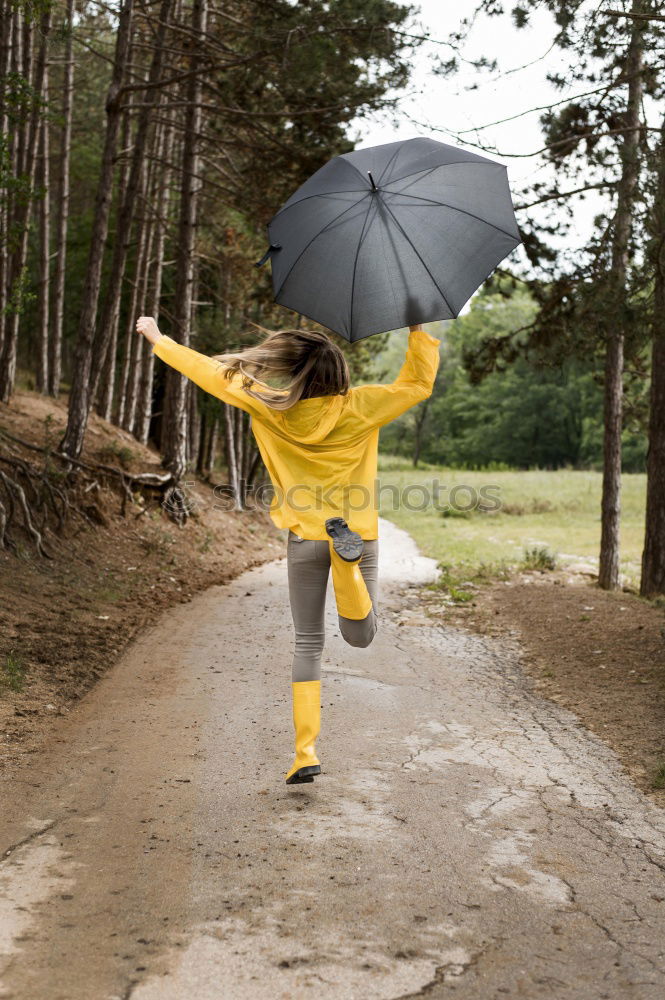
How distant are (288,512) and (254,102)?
34.2 ft

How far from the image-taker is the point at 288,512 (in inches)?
179

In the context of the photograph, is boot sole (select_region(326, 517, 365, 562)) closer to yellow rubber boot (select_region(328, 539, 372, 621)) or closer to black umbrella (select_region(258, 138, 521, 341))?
yellow rubber boot (select_region(328, 539, 372, 621))

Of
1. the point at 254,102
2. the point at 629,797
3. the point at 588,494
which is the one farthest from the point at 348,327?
the point at 588,494

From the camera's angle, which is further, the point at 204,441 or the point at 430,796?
the point at 204,441

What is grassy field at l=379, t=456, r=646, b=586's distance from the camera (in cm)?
1884

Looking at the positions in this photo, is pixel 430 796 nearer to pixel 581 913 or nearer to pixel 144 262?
pixel 581 913

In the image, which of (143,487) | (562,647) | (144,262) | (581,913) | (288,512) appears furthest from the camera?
(144,262)

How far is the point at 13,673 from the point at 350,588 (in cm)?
319

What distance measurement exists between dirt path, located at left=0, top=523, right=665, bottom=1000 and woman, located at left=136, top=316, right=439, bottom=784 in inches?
24.2

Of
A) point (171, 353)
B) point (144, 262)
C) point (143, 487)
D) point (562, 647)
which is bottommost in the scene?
point (562, 647)

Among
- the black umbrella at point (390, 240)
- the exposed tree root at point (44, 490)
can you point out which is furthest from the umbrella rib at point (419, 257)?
the exposed tree root at point (44, 490)

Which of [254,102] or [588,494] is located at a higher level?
[254,102]

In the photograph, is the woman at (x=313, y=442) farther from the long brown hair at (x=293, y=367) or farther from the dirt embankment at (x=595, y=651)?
the dirt embankment at (x=595, y=651)

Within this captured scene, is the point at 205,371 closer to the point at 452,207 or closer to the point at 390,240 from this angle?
the point at 390,240
